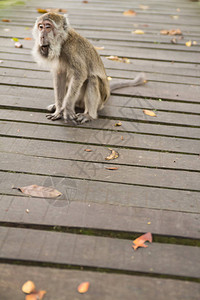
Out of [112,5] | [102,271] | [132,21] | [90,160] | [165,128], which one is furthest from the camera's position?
[112,5]

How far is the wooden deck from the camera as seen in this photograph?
1766mm

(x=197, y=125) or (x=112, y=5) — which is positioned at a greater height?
(x=112, y=5)

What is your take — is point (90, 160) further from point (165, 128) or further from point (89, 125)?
point (165, 128)

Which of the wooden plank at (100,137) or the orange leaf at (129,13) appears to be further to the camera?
the orange leaf at (129,13)

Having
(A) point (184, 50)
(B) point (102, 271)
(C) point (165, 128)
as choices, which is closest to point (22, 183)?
(B) point (102, 271)

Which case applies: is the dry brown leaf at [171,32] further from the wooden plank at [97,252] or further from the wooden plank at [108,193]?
the wooden plank at [97,252]

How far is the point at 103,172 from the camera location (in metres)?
2.55

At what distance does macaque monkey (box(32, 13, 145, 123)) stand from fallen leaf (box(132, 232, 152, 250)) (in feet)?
4.97

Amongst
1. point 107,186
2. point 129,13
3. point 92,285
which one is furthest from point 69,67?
point 129,13

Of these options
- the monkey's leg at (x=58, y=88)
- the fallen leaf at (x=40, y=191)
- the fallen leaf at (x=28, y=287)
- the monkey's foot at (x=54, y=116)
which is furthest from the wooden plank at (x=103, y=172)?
the fallen leaf at (x=28, y=287)

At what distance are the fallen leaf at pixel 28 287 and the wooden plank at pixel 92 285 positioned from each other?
2 cm

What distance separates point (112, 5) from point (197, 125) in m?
4.52

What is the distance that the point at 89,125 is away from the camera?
3.20m

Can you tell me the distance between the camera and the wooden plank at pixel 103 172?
2473mm
